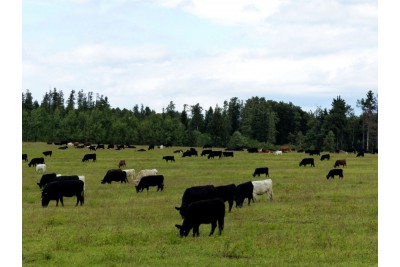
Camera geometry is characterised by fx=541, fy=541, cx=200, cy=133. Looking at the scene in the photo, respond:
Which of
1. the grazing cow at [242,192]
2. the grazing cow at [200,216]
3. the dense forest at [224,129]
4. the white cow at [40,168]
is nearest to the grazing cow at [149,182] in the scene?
the grazing cow at [242,192]

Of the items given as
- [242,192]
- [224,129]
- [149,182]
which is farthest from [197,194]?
[224,129]

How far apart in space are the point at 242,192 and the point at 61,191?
30.2ft

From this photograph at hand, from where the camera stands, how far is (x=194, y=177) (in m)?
41.9

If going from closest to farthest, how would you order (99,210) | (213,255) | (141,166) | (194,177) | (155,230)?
(213,255) → (155,230) → (99,210) → (194,177) → (141,166)

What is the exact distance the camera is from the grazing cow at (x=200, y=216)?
18500mm

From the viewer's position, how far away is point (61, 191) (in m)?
27.6

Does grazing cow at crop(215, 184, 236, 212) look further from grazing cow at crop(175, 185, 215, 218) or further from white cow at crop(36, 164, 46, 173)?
white cow at crop(36, 164, 46, 173)

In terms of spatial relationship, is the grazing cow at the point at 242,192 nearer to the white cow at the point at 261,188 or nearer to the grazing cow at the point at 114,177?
the white cow at the point at 261,188

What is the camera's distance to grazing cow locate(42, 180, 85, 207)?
27344 mm

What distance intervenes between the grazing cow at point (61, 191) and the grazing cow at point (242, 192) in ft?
26.1

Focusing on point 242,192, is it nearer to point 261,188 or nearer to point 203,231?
point 261,188
